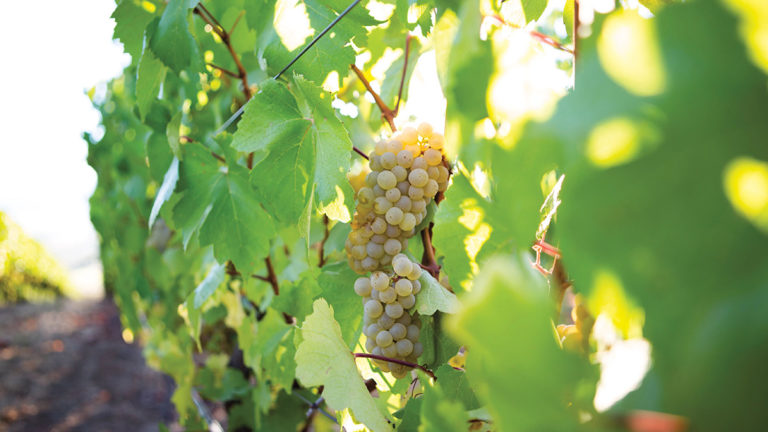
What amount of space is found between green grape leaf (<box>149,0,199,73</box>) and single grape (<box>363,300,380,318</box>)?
0.64 m

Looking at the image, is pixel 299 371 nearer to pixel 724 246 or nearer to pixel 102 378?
pixel 724 246

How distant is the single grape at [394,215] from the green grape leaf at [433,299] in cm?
9

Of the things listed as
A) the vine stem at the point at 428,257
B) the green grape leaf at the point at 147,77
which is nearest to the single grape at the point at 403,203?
the vine stem at the point at 428,257

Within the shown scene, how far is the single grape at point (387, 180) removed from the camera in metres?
0.81

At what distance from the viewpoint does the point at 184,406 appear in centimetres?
223

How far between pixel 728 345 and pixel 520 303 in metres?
0.12

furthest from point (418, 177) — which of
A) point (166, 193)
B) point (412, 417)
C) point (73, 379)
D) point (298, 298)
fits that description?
point (73, 379)

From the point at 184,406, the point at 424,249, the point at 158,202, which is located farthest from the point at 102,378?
the point at 424,249

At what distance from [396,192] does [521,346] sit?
50 cm

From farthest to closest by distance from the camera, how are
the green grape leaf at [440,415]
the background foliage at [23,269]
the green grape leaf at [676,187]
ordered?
the background foliage at [23,269] → the green grape leaf at [440,415] → the green grape leaf at [676,187]

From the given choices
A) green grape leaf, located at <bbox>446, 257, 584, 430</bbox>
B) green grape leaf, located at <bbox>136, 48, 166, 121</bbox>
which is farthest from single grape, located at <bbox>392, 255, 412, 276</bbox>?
green grape leaf, located at <bbox>136, 48, 166, 121</bbox>

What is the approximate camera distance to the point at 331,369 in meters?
0.74

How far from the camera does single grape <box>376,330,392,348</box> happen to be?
791 mm

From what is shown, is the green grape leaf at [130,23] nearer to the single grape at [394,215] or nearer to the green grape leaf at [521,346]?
the single grape at [394,215]
